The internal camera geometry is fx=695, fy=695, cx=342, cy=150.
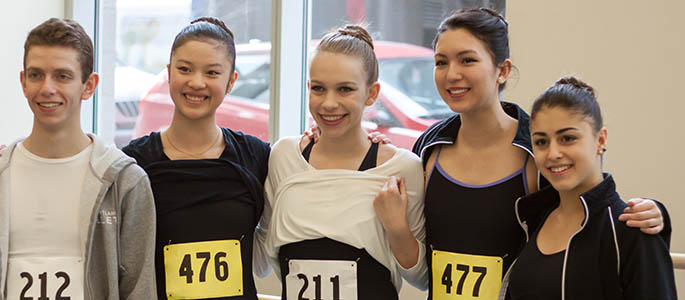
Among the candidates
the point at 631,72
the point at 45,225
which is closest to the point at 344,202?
the point at 45,225

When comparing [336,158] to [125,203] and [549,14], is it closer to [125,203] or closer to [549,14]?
[125,203]

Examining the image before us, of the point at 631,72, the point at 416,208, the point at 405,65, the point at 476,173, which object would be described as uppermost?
the point at 405,65

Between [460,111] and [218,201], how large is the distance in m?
0.81

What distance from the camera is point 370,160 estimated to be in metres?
2.20

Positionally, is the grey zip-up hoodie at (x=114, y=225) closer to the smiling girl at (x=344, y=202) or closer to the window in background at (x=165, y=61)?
the smiling girl at (x=344, y=202)

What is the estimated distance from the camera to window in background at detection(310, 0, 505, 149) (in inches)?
148

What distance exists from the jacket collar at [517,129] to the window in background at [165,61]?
1986 millimetres

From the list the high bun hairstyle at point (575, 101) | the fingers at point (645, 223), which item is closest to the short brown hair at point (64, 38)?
the high bun hairstyle at point (575, 101)

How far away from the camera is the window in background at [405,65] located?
3770 millimetres

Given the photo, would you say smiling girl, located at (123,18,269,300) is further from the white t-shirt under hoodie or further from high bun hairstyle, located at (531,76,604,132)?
high bun hairstyle, located at (531,76,604,132)

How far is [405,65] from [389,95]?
189 millimetres

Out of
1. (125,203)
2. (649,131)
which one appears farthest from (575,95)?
(125,203)

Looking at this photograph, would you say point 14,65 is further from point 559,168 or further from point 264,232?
point 559,168

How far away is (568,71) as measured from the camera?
2871 millimetres
